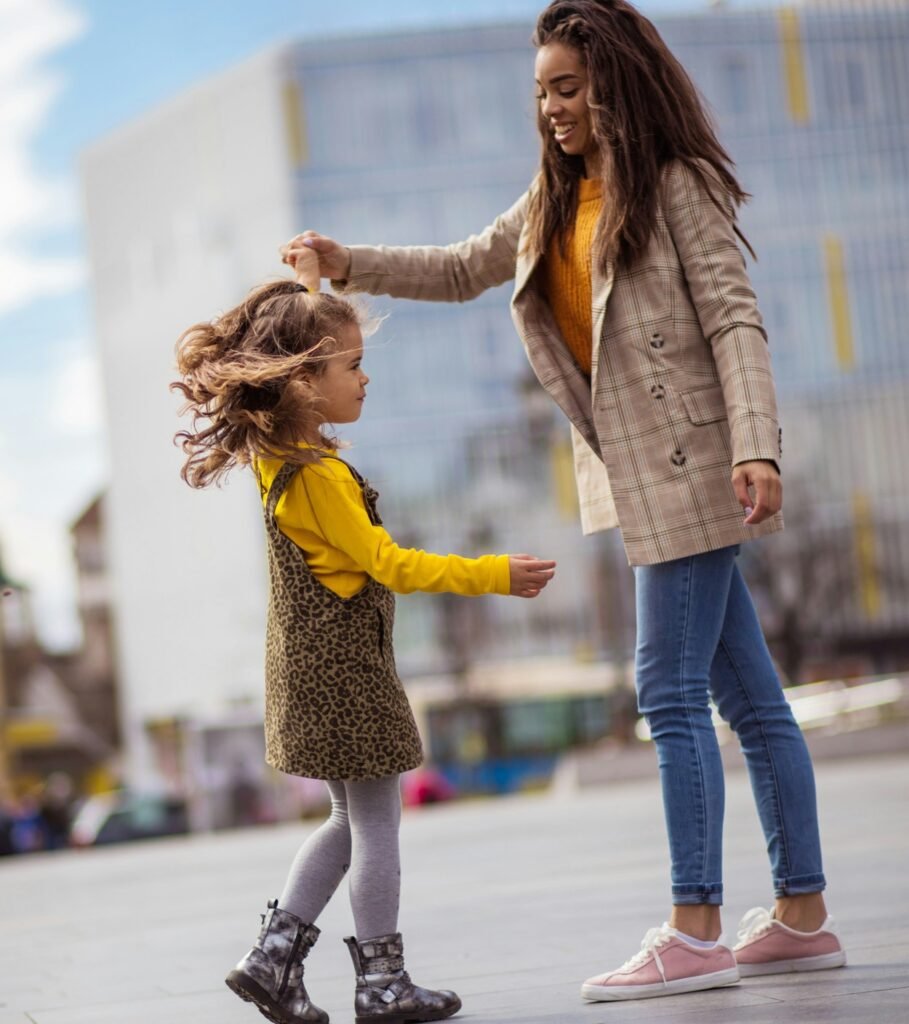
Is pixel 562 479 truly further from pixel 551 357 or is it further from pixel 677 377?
pixel 677 377

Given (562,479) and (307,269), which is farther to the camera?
(562,479)

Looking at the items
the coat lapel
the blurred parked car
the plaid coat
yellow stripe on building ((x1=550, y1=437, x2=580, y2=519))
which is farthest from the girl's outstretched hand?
yellow stripe on building ((x1=550, y1=437, x2=580, y2=519))

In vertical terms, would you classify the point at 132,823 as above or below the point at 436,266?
below

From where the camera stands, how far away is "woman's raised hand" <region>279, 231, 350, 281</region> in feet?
13.2

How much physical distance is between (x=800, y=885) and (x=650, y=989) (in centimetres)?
48

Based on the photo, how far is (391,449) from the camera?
170 feet

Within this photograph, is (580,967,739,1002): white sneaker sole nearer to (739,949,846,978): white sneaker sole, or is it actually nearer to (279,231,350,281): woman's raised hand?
(739,949,846,978): white sneaker sole

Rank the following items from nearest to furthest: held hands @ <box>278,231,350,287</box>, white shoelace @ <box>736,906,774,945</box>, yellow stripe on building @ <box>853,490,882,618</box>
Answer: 1. white shoelace @ <box>736,906,774,945</box>
2. held hands @ <box>278,231,350,287</box>
3. yellow stripe on building @ <box>853,490,882,618</box>

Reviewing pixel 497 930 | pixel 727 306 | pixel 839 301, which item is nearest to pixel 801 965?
pixel 727 306

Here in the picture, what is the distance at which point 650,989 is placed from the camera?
3.57m

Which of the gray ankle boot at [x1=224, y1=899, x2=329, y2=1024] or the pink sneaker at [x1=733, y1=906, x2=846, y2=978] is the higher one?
the gray ankle boot at [x1=224, y1=899, x2=329, y2=1024]

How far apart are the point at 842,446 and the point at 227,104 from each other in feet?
79.4

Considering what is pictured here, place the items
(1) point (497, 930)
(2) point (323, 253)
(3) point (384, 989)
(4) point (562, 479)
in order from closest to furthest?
1. (3) point (384, 989)
2. (2) point (323, 253)
3. (1) point (497, 930)
4. (4) point (562, 479)

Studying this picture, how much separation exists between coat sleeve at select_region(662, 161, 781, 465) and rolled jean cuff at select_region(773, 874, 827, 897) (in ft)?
3.32
